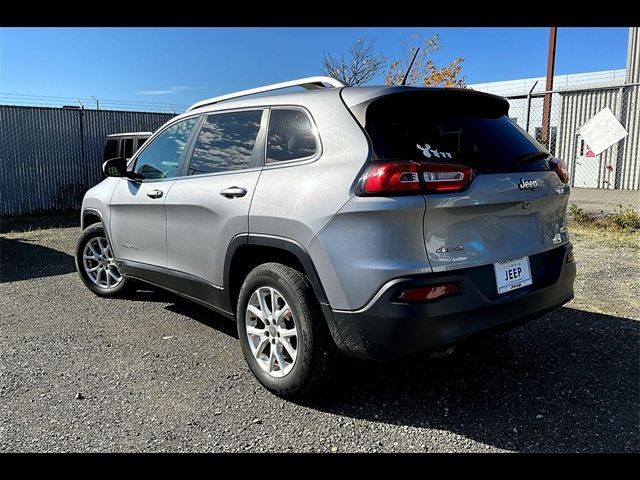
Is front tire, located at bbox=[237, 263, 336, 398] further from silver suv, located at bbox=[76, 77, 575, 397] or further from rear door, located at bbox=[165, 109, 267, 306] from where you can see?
→ rear door, located at bbox=[165, 109, 267, 306]

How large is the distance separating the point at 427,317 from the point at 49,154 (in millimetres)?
13031

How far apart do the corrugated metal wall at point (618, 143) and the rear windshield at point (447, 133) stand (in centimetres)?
868

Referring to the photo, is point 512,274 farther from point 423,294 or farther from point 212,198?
point 212,198

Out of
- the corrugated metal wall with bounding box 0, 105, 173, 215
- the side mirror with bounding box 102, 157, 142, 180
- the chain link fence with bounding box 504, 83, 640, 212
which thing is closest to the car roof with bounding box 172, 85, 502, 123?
the side mirror with bounding box 102, 157, 142, 180

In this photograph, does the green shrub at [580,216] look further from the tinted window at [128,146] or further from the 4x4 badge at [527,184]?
the tinted window at [128,146]

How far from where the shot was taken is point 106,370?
3580 millimetres

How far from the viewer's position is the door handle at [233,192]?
3.26 metres

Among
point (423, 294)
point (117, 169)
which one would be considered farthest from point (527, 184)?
point (117, 169)

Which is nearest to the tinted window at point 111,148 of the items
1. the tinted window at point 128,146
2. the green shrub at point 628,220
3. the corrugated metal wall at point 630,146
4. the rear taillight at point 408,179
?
the tinted window at point 128,146

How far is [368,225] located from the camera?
253 centimetres

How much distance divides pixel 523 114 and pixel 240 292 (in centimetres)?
1385

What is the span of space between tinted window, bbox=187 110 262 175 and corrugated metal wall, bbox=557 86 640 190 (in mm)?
9122

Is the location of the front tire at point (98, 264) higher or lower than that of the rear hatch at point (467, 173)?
lower

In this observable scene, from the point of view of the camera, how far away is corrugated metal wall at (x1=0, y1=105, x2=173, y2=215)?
12.3 meters
